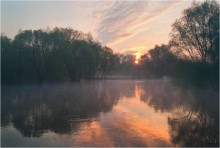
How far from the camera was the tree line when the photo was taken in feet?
152

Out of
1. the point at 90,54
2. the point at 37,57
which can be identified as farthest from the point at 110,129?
the point at 90,54

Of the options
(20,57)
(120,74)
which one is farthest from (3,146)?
(120,74)

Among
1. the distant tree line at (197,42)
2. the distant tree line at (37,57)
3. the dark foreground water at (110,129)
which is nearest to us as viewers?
the dark foreground water at (110,129)

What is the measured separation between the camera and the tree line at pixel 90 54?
4634 cm

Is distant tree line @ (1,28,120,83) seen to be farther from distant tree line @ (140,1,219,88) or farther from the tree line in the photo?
distant tree line @ (140,1,219,88)

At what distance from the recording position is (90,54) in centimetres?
8725

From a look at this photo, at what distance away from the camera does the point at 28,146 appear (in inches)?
498

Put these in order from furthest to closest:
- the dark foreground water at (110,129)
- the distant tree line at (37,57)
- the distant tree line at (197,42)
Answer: the distant tree line at (37,57) < the distant tree line at (197,42) < the dark foreground water at (110,129)

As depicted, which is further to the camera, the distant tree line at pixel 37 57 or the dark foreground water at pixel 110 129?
the distant tree line at pixel 37 57

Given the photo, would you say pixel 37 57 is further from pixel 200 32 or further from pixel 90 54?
pixel 200 32

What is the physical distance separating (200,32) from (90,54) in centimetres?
4342

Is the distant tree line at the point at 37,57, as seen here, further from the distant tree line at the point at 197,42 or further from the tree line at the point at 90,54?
the distant tree line at the point at 197,42

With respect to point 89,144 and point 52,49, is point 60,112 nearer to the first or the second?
point 89,144

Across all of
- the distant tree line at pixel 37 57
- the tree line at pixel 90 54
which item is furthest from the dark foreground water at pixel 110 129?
the distant tree line at pixel 37 57
